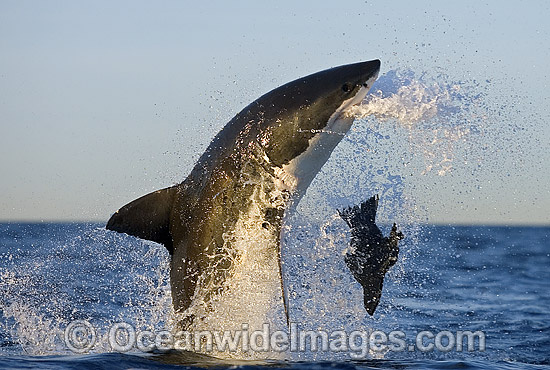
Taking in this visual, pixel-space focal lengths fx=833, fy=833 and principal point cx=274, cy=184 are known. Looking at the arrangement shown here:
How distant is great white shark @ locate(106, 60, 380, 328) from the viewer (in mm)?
9070

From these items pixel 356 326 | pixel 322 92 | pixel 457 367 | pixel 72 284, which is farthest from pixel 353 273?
pixel 72 284

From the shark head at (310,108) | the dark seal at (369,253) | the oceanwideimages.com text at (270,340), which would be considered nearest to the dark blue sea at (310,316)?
the oceanwideimages.com text at (270,340)

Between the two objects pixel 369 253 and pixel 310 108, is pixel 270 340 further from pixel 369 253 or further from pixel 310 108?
pixel 310 108

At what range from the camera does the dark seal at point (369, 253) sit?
996 cm

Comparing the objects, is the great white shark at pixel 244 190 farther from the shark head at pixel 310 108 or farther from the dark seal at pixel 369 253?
the dark seal at pixel 369 253

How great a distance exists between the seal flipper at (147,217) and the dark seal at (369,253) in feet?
7.50

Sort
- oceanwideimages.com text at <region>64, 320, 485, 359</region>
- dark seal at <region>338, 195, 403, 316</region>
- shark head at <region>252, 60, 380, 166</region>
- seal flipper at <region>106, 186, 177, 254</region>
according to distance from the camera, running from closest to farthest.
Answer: shark head at <region>252, 60, 380, 166</region>, seal flipper at <region>106, 186, 177, 254</region>, oceanwideimages.com text at <region>64, 320, 485, 359</region>, dark seal at <region>338, 195, 403, 316</region>

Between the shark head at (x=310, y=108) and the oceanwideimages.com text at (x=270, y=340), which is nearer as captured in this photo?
the shark head at (x=310, y=108)

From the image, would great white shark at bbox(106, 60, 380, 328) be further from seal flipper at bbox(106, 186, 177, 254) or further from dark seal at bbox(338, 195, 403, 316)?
dark seal at bbox(338, 195, 403, 316)

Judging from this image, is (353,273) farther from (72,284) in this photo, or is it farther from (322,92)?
(72,284)

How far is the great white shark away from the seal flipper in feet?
0.04

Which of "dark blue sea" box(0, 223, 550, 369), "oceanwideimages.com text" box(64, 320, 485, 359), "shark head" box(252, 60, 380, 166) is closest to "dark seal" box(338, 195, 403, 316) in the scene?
"dark blue sea" box(0, 223, 550, 369)

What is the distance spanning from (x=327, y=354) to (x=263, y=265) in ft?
5.86

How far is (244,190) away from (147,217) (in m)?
1.11
